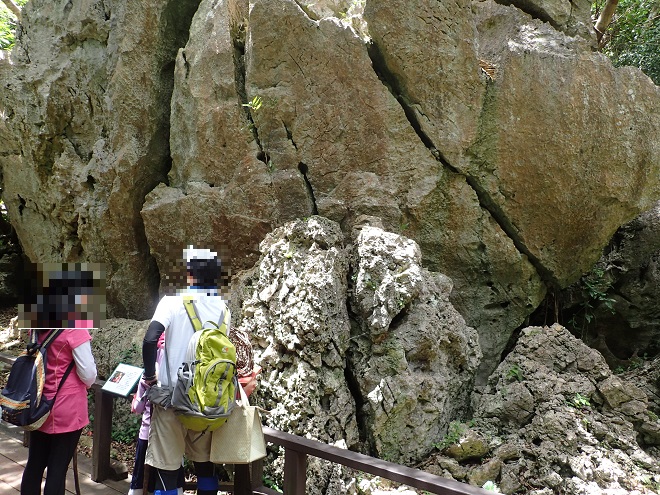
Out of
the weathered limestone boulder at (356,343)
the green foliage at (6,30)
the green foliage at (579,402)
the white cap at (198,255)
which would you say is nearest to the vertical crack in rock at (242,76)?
the weathered limestone boulder at (356,343)

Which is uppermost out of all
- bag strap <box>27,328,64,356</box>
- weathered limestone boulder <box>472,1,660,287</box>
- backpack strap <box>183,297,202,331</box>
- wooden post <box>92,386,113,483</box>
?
weathered limestone boulder <box>472,1,660,287</box>

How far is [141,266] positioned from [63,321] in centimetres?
482

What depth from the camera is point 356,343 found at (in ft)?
16.6

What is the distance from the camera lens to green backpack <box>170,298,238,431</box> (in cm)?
292

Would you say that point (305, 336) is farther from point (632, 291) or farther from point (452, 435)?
point (632, 291)

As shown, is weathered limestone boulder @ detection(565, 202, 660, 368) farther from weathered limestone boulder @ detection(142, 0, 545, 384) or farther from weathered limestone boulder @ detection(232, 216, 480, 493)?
weathered limestone boulder @ detection(232, 216, 480, 493)

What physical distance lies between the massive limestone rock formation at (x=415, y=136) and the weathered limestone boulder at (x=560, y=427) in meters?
1.46

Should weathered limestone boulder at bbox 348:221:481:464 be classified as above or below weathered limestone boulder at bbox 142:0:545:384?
below

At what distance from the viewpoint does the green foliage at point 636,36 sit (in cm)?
930

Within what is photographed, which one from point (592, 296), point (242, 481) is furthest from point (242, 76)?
point (592, 296)

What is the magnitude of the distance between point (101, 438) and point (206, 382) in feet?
7.64

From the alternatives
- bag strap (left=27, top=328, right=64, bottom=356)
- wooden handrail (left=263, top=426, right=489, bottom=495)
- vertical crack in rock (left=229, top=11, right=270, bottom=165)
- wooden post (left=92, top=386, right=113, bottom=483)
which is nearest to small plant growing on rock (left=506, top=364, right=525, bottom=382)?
wooden handrail (left=263, top=426, right=489, bottom=495)

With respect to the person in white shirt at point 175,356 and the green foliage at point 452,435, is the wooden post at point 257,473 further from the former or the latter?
the green foliage at point 452,435

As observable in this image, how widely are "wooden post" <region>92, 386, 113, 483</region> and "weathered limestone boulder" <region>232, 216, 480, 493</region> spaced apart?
4.67 feet
